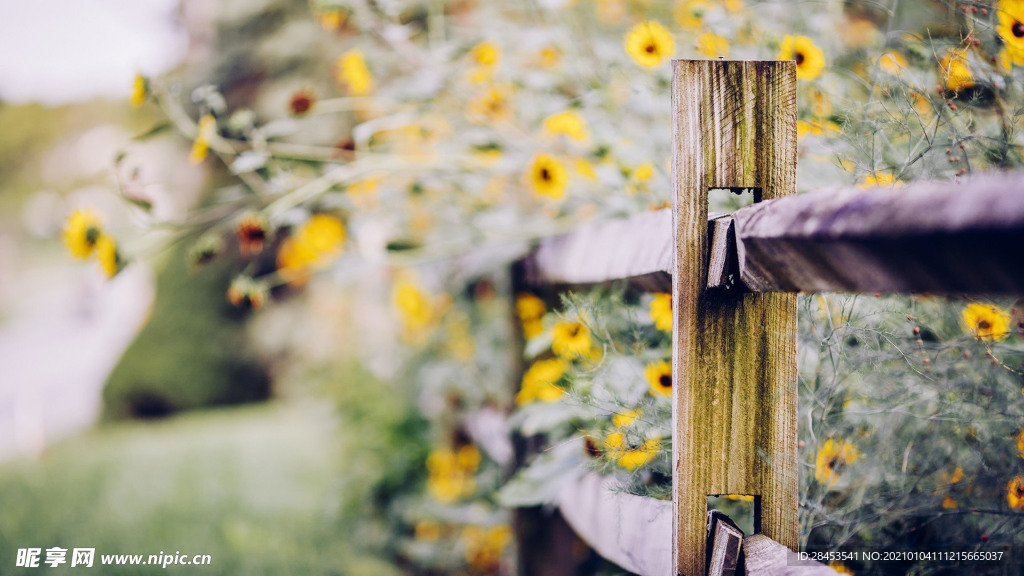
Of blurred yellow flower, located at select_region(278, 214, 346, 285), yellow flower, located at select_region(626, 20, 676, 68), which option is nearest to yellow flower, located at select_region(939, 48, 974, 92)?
yellow flower, located at select_region(626, 20, 676, 68)

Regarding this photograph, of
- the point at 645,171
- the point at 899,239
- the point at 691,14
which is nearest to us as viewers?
the point at 899,239

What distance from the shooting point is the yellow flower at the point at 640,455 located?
616mm

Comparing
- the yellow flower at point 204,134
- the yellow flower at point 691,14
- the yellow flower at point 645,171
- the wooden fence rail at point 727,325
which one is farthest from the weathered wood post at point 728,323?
the yellow flower at point 204,134

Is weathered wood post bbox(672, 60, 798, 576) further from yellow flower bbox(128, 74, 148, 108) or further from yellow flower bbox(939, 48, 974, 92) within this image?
yellow flower bbox(128, 74, 148, 108)

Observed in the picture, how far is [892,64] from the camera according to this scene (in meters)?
0.85

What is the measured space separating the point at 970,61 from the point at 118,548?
8.39ft

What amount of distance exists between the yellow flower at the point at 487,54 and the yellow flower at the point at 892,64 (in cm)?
71

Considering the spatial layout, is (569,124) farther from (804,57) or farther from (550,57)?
(550,57)

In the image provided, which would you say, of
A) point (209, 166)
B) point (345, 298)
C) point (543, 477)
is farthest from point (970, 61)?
point (209, 166)

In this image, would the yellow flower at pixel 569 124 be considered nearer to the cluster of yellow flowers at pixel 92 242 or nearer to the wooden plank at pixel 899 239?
the wooden plank at pixel 899 239

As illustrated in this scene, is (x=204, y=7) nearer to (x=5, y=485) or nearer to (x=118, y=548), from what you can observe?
(x=5, y=485)

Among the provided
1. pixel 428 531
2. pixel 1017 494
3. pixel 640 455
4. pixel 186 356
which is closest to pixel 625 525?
pixel 640 455

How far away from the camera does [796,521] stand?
21.3 inches

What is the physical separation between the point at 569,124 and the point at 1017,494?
2.58 feet
